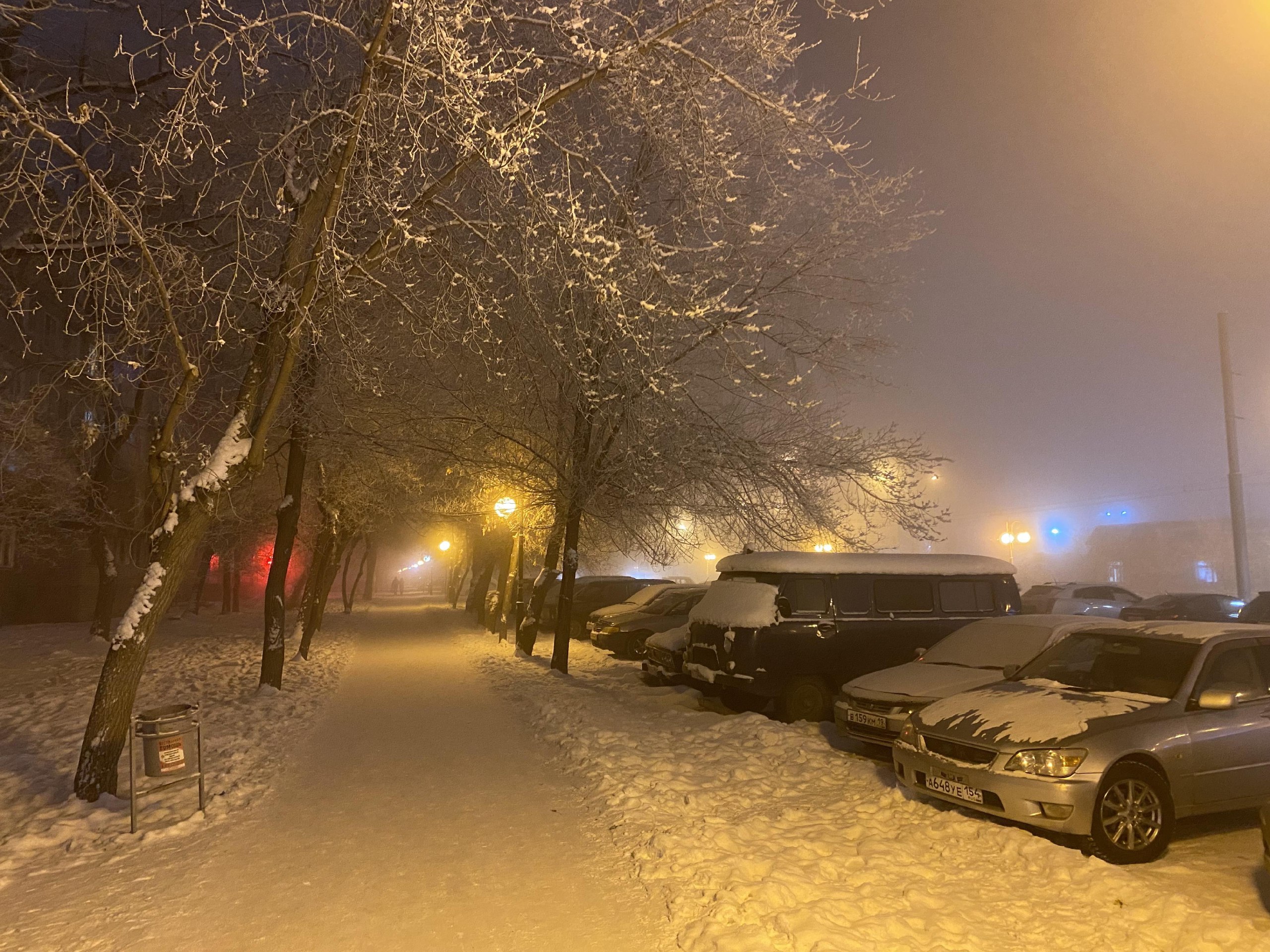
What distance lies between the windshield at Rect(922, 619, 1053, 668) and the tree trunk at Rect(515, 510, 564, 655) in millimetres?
8856

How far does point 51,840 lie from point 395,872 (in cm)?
276

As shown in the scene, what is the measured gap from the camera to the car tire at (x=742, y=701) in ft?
36.0

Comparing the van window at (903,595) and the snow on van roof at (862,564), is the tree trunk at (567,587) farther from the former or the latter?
the van window at (903,595)

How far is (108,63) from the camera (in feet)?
34.3

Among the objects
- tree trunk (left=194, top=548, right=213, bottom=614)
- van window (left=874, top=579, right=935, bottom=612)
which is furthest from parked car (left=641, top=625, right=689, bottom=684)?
tree trunk (left=194, top=548, right=213, bottom=614)

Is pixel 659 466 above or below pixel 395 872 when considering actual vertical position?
above

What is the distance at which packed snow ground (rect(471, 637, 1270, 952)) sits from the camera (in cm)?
446

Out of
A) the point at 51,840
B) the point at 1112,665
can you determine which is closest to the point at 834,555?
the point at 1112,665

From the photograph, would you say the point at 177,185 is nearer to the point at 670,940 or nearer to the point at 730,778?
the point at 730,778

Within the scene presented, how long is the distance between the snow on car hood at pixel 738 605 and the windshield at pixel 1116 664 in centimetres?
349

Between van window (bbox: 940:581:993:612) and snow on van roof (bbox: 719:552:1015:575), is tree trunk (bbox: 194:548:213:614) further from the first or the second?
van window (bbox: 940:581:993:612)

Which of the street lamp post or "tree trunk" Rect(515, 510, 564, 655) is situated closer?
"tree trunk" Rect(515, 510, 564, 655)

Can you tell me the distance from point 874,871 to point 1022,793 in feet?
4.33

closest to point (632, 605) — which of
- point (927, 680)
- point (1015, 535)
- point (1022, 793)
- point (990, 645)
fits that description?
point (990, 645)
